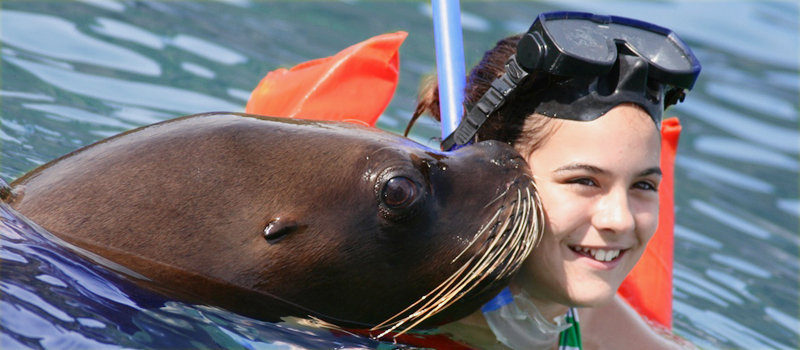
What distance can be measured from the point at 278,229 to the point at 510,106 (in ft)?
3.78

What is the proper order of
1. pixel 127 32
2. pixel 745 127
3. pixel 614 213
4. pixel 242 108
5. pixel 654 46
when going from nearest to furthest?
pixel 614 213, pixel 654 46, pixel 242 108, pixel 127 32, pixel 745 127

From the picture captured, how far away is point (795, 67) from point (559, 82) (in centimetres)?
873

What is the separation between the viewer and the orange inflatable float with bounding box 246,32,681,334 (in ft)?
17.3

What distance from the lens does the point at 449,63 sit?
467 cm

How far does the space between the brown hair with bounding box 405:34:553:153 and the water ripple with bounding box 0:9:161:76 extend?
3.80 metres

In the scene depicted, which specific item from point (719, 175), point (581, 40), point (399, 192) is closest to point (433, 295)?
point (399, 192)

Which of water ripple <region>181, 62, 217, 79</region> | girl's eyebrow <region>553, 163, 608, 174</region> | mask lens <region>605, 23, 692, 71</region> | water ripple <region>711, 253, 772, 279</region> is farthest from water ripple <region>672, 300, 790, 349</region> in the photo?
water ripple <region>181, 62, 217, 79</region>

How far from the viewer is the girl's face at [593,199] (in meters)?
3.82

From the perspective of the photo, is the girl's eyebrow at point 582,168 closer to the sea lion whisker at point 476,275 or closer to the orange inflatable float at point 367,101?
the sea lion whisker at point 476,275

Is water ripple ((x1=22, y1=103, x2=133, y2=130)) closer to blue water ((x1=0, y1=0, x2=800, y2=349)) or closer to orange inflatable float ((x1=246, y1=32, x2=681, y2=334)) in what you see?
blue water ((x1=0, y1=0, x2=800, y2=349))

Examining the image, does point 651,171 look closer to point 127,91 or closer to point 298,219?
point 298,219

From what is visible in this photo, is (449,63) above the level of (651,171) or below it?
above

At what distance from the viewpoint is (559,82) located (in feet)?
13.0

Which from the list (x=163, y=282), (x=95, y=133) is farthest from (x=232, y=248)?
(x=95, y=133)
